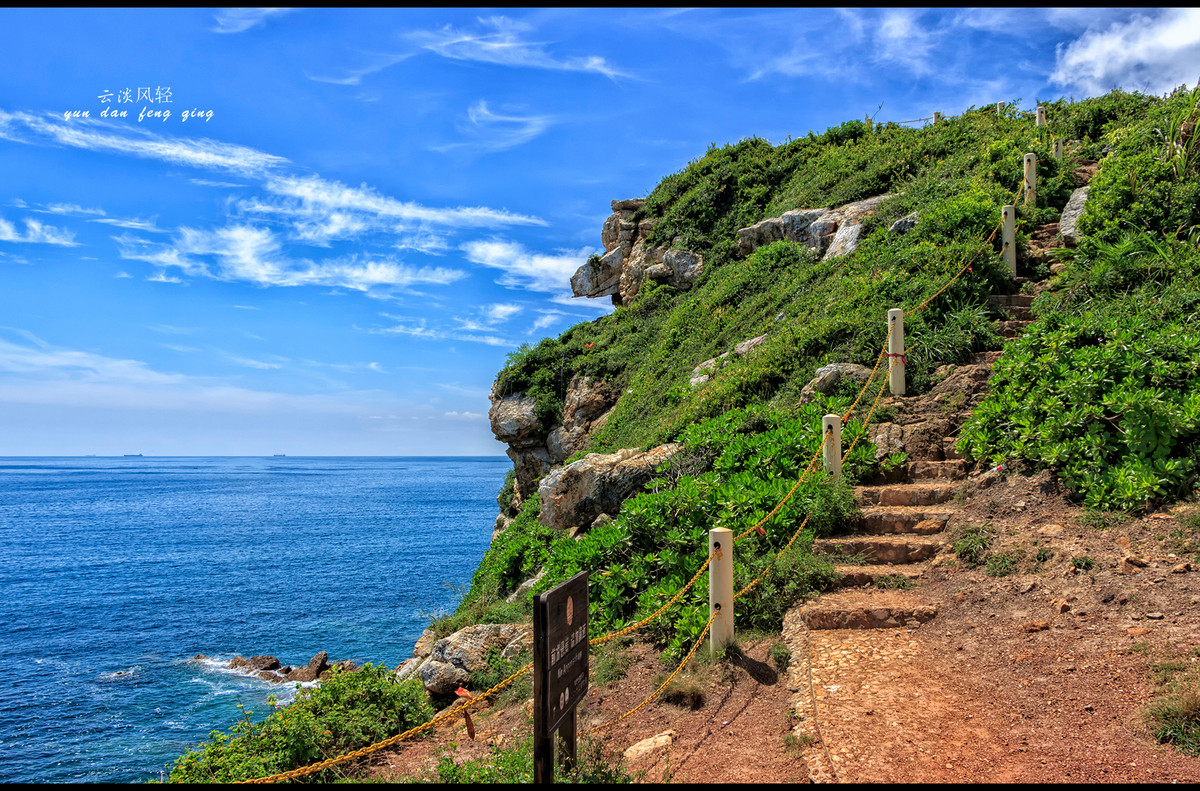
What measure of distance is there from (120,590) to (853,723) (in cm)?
3894

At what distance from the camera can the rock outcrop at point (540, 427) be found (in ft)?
64.8

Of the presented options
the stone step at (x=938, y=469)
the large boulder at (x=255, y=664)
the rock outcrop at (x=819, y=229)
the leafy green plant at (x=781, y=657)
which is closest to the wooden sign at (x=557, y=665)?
the leafy green plant at (x=781, y=657)

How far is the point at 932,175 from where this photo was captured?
17.8 meters

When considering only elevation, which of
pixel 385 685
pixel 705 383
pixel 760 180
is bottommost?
pixel 385 685

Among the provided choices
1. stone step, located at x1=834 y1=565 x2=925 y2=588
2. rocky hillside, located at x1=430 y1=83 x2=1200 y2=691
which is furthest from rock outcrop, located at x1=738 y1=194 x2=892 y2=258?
stone step, located at x1=834 y1=565 x2=925 y2=588

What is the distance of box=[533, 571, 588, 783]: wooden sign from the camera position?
403 cm

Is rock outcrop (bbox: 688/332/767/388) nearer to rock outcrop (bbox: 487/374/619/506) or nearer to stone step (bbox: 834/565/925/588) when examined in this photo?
rock outcrop (bbox: 487/374/619/506)

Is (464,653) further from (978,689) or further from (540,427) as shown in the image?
(540,427)

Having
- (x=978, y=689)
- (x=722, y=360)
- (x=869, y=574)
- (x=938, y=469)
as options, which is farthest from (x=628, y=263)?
(x=978, y=689)

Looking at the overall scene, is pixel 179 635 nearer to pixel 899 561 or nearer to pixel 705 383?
pixel 705 383

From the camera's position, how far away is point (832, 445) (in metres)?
8.51

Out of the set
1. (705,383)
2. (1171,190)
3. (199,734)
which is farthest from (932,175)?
(199,734)

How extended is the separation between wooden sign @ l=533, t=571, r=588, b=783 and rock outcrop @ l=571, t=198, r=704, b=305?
1894 centimetres

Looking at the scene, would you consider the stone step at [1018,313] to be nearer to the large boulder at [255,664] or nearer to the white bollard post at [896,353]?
the white bollard post at [896,353]
